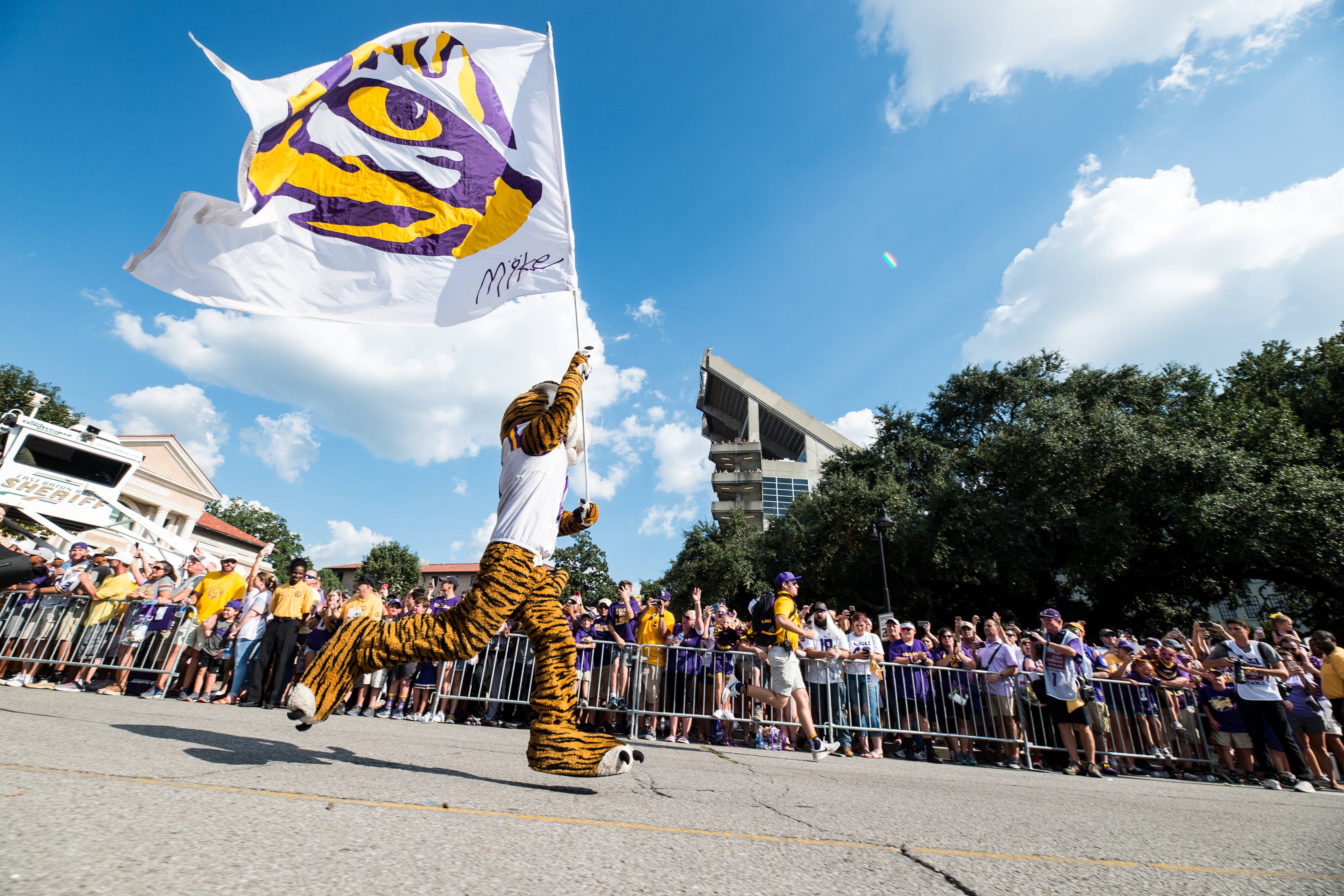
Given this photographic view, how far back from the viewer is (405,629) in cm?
331

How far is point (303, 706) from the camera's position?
3.10m

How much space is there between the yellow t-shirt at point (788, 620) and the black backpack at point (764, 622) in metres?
0.06

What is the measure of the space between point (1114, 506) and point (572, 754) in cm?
2022

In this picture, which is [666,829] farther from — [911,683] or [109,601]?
[109,601]

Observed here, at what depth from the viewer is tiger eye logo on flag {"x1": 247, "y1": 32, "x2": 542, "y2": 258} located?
493 centimetres

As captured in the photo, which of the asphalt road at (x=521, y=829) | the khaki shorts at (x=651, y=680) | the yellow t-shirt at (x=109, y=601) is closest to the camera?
the asphalt road at (x=521, y=829)

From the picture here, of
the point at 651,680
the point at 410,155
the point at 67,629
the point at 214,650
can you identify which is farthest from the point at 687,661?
the point at 67,629

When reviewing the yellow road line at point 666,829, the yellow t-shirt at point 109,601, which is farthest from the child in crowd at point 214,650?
the yellow road line at point 666,829

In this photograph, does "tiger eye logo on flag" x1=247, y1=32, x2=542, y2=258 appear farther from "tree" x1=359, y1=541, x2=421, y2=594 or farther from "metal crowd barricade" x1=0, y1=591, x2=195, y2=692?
"tree" x1=359, y1=541, x2=421, y2=594

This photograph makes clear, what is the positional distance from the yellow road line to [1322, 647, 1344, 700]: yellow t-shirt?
682 centimetres

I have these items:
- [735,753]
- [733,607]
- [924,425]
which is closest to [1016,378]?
[924,425]

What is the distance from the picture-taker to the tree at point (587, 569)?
45625 millimetres

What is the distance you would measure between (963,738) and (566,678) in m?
6.89

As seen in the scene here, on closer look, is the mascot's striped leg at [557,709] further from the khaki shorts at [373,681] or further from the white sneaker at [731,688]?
the khaki shorts at [373,681]
